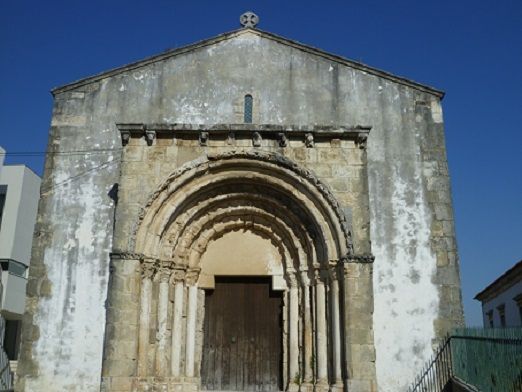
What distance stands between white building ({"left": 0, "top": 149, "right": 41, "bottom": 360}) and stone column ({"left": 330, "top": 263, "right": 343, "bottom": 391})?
576 inches

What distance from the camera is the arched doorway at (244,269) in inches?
387

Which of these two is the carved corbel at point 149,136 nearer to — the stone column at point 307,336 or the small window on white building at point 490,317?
the stone column at point 307,336

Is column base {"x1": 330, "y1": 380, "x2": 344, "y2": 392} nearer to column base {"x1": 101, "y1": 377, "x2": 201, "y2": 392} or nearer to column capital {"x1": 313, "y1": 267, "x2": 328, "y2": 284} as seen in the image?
column capital {"x1": 313, "y1": 267, "x2": 328, "y2": 284}

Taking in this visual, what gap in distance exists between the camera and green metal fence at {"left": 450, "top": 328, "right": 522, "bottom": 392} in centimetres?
685

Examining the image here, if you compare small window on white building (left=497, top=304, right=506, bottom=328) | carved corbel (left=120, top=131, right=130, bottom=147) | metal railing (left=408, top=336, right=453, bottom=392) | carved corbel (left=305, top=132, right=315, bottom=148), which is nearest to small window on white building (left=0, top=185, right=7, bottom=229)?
carved corbel (left=120, top=131, right=130, bottom=147)

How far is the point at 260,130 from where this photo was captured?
10.2m

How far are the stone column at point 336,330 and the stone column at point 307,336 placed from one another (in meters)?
0.57

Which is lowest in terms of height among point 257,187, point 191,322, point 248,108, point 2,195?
point 191,322

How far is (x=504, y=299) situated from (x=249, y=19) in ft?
50.0

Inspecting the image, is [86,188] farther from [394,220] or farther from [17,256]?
[17,256]

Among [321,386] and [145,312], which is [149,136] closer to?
[145,312]

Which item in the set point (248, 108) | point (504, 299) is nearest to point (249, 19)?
point (248, 108)

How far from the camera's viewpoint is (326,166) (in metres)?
10.1

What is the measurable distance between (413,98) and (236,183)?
3978 mm
